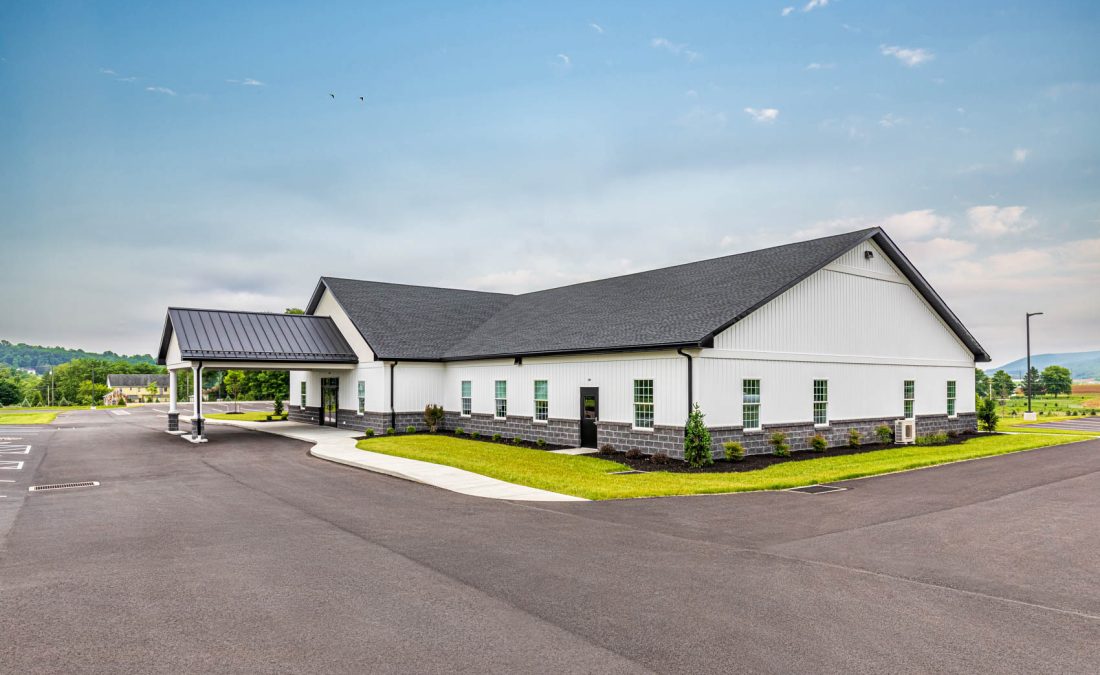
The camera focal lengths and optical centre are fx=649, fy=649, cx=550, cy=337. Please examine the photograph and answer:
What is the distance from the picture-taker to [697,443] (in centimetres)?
1919

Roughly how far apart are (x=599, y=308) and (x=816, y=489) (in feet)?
45.7

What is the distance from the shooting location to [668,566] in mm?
8891

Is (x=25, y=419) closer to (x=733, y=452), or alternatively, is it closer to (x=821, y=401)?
(x=733, y=452)

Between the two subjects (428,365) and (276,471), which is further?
(428,365)

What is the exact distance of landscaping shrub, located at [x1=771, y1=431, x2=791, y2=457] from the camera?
70.7ft

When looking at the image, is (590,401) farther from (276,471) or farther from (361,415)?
(361,415)

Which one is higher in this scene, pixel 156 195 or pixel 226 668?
pixel 156 195

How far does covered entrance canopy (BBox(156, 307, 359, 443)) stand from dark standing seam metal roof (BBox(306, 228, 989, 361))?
2.17 metres

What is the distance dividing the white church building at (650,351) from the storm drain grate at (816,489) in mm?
4648

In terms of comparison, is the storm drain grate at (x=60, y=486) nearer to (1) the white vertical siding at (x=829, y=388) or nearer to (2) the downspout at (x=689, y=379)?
(2) the downspout at (x=689, y=379)

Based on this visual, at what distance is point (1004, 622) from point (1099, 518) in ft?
25.6

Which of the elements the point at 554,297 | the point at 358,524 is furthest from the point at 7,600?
the point at 554,297

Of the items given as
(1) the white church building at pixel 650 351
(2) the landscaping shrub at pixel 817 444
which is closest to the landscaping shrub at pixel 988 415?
(1) the white church building at pixel 650 351

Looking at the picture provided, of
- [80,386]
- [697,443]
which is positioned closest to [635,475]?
[697,443]
